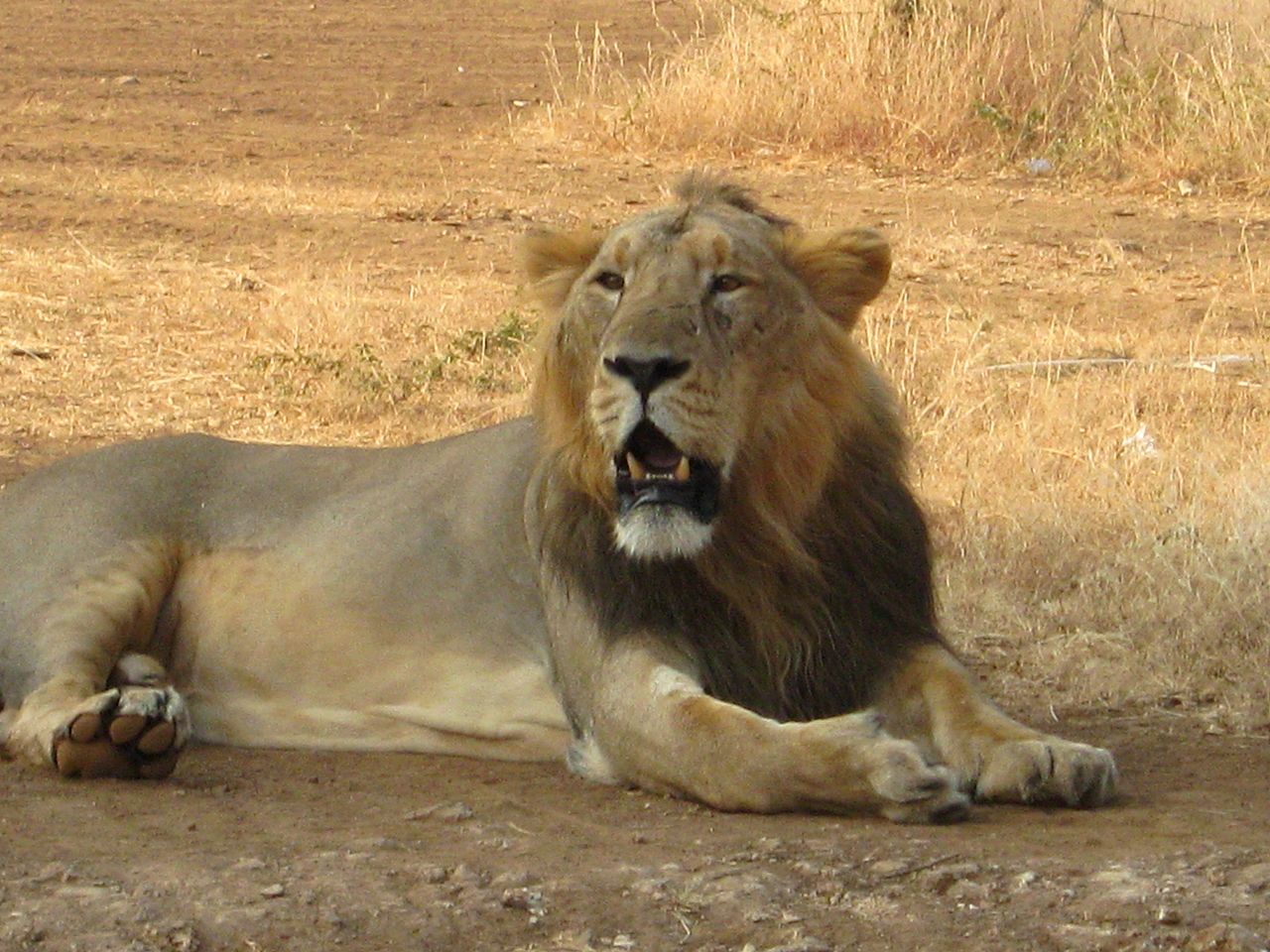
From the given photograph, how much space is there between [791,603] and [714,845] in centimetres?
68

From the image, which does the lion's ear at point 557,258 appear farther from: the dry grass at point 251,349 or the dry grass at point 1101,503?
the dry grass at point 251,349

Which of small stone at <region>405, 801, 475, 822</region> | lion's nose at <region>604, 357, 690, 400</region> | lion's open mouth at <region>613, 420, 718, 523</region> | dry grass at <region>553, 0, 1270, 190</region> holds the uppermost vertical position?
dry grass at <region>553, 0, 1270, 190</region>

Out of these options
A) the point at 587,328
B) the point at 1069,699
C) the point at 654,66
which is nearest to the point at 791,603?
the point at 587,328

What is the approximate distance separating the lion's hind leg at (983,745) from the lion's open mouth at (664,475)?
487 millimetres

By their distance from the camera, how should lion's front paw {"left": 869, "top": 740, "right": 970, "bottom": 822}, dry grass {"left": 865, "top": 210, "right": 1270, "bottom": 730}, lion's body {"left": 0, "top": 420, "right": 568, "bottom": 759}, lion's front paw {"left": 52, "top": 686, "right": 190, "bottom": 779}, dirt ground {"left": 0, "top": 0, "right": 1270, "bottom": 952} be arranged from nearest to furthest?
1. dirt ground {"left": 0, "top": 0, "right": 1270, "bottom": 952}
2. lion's front paw {"left": 869, "top": 740, "right": 970, "bottom": 822}
3. lion's front paw {"left": 52, "top": 686, "right": 190, "bottom": 779}
4. lion's body {"left": 0, "top": 420, "right": 568, "bottom": 759}
5. dry grass {"left": 865, "top": 210, "right": 1270, "bottom": 730}

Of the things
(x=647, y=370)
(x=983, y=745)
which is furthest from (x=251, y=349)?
(x=983, y=745)

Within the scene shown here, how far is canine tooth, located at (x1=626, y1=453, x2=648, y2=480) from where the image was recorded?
3633mm

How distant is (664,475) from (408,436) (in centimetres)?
285

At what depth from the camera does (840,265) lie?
13.0 ft

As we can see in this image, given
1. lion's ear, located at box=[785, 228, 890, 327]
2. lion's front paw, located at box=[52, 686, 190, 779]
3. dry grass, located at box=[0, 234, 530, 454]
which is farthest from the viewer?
dry grass, located at box=[0, 234, 530, 454]

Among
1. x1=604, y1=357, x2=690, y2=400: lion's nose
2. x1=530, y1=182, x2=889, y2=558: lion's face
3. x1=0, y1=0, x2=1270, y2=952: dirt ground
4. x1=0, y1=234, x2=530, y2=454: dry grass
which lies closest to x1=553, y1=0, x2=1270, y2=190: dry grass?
x1=0, y1=0, x2=1270, y2=952: dirt ground

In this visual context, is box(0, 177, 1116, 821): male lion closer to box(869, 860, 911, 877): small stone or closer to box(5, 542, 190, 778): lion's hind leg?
box(5, 542, 190, 778): lion's hind leg

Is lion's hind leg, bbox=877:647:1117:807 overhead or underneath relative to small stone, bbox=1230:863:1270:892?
overhead

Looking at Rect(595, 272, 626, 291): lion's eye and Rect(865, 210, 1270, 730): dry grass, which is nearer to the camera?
Rect(595, 272, 626, 291): lion's eye
